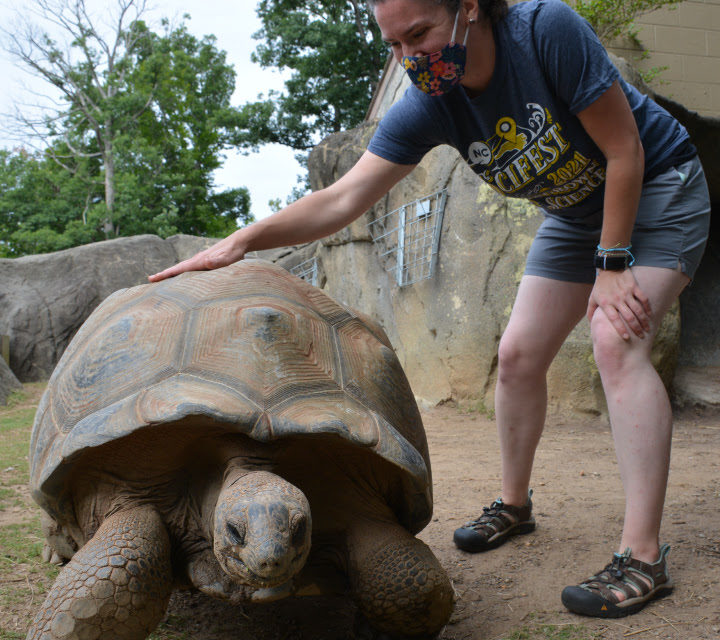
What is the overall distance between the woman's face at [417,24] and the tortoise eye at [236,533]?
3.95ft

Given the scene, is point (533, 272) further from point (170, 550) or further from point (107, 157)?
point (107, 157)

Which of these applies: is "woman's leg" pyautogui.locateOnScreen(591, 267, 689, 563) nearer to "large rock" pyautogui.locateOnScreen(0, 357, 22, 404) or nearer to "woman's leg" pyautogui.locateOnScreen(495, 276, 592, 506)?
"woman's leg" pyautogui.locateOnScreen(495, 276, 592, 506)

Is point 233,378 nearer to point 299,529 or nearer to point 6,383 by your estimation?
point 299,529

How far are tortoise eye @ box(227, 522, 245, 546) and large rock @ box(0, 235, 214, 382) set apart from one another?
9420mm

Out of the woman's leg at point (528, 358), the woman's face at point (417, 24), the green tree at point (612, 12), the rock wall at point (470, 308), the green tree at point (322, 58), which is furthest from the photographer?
the green tree at point (322, 58)

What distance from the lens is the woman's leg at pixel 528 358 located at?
7.66 ft

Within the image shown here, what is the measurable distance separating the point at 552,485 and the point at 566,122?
2.08 metres

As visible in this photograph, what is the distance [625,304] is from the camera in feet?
6.12

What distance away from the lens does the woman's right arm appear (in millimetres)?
2061

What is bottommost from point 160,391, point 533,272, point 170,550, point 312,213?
point 170,550

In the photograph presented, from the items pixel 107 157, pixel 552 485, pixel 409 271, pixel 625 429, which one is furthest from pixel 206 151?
pixel 625 429

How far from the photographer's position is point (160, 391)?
1.65 metres

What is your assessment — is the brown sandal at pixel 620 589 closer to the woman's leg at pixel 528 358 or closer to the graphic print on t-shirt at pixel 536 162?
the woman's leg at pixel 528 358

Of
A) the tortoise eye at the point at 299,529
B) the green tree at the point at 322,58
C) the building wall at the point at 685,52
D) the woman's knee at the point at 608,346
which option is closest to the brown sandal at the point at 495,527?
the woman's knee at the point at 608,346
